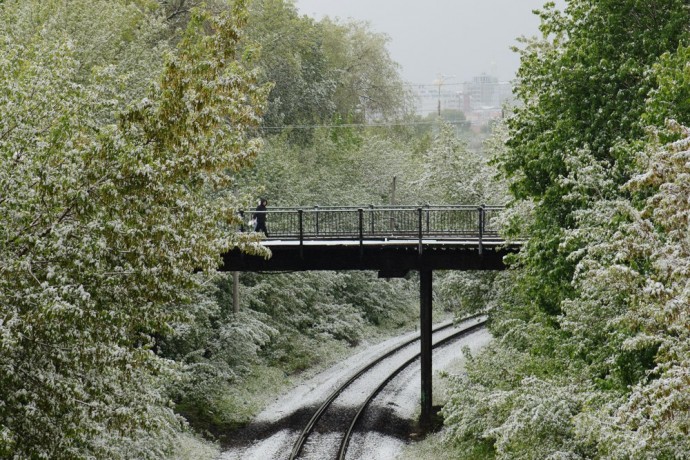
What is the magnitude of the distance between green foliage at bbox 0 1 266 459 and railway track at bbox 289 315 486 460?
37.4 feet

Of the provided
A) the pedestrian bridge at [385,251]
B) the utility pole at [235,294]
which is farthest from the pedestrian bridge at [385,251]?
the utility pole at [235,294]

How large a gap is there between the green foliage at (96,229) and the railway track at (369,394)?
11.4m

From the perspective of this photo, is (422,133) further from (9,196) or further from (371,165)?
(9,196)

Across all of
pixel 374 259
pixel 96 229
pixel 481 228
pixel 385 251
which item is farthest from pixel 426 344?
pixel 96 229

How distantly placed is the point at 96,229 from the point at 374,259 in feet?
50.1

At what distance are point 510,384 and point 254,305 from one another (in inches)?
642

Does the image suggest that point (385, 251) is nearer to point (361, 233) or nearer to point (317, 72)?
point (361, 233)

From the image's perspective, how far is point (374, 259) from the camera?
25359 mm

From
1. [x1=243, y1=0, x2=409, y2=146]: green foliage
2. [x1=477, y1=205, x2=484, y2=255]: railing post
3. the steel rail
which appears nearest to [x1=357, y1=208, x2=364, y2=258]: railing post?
[x1=477, y1=205, x2=484, y2=255]: railing post

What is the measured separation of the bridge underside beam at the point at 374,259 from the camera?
24578 mm

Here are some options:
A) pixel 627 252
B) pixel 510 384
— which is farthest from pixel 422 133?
pixel 627 252

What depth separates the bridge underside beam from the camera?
80.6 ft

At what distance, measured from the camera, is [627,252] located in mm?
10828

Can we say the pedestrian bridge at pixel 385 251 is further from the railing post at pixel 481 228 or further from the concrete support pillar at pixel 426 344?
the concrete support pillar at pixel 426 344
